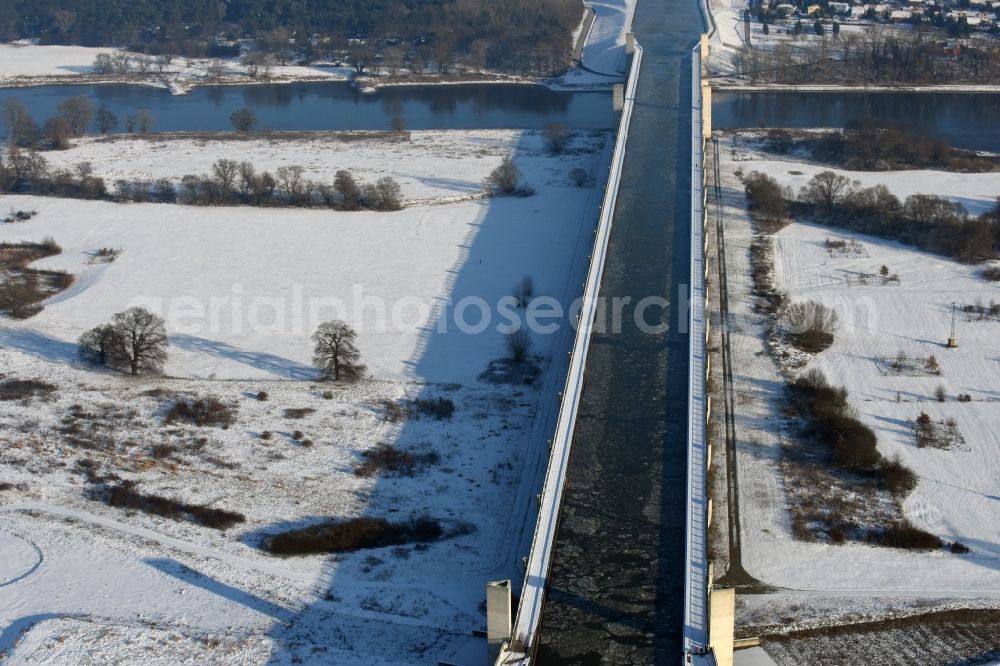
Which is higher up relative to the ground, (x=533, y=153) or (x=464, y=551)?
(x=533, y=153)

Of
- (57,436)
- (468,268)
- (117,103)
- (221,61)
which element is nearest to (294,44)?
(221,61)

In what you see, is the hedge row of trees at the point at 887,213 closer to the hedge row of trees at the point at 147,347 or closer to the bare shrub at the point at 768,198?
the bare shrub at the point at 768,198

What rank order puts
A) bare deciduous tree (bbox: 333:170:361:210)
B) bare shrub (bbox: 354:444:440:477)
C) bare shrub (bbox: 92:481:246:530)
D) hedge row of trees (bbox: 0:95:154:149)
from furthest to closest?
hedge row of trees (bbox: 0:95:154:149), bare deciduous tree (bbox: 333:170:361:210), bare shrub (bbox: 354:444:440:477), bare shrub (bbox: 92:481:246:530)

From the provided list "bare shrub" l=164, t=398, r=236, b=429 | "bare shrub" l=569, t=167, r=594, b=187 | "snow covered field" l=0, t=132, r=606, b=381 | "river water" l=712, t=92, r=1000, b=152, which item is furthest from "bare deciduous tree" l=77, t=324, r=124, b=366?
"river water" l=712, t=92, r=1000, b=152

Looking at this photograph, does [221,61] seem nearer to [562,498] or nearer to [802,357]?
[802,357]

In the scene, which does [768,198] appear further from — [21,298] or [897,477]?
[21,298]

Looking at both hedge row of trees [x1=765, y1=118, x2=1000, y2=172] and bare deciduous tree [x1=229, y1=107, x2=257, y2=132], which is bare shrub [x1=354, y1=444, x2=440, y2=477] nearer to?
hedge row of trees [x1=765, y1=118, x2=1000, y2=172]

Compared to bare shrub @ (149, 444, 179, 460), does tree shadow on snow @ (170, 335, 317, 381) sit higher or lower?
higher
